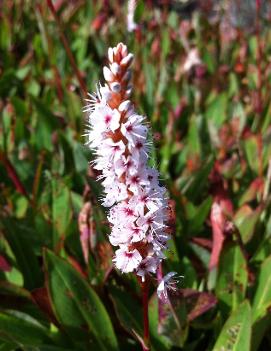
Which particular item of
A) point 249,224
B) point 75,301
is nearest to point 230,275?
point 249,224

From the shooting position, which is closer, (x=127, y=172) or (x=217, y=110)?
(x=127, y=172)

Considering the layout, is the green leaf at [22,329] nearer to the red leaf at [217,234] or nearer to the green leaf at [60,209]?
the green leaf at [60,209]

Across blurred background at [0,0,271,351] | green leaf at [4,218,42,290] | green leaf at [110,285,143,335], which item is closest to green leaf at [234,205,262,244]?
blurred background at [0,0,271,351]

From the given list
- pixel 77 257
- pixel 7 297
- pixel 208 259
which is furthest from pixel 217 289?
pixel 7 297

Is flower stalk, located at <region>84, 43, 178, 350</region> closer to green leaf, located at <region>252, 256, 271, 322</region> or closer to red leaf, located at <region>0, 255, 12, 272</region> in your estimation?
green leaf, located at <region>252, 256, 271, 322</region>

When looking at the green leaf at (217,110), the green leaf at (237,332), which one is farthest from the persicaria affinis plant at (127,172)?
the green leaf at (217,110)

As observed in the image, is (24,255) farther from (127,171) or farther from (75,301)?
(127,171)
